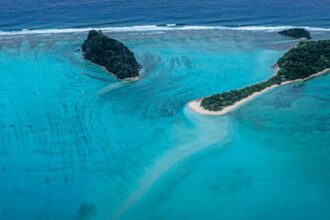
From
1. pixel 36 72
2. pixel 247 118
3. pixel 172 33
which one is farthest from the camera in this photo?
pixel 172 33

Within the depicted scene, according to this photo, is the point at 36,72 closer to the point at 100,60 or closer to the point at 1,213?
the point at 100,60

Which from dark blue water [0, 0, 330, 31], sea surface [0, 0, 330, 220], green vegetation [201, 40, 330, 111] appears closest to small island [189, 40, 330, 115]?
green vegetation [201, 40, 330, 111]

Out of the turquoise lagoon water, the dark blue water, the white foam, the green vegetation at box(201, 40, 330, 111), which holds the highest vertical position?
the dark blue water

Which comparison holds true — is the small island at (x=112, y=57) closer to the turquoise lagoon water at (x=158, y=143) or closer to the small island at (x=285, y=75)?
the turquoise lagoon water at (x=158, y=143)

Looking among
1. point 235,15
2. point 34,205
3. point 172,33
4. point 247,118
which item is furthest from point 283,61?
point 34,205

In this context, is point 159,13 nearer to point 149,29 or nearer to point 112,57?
point 149,29

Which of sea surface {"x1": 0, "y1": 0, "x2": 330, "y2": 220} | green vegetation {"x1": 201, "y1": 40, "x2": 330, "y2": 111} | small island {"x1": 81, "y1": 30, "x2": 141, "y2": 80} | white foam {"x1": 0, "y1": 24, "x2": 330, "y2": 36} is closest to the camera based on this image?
sea surface {"x1": 0, "y1": 0, "x2": 330, "y2": 220}

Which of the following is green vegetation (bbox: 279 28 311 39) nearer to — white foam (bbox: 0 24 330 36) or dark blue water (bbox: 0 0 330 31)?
white foam (bbox: 0 24 330 36)

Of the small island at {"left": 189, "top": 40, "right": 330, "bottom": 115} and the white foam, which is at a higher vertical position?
the white foam

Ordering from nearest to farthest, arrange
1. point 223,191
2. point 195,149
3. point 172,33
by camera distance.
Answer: point 223,191 < point 195,149 < point 172,33
